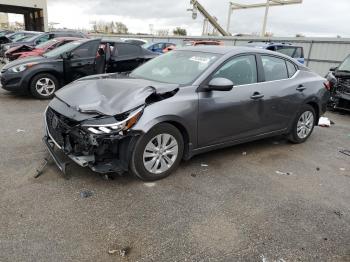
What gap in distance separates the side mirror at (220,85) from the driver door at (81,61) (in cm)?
546

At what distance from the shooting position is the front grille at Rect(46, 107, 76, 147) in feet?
12.1

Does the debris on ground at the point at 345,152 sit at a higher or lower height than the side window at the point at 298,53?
lower

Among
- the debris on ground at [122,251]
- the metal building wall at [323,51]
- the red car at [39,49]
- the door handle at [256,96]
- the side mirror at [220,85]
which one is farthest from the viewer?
→ the metal building wall at [323,51]

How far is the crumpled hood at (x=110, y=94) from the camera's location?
3.58 m

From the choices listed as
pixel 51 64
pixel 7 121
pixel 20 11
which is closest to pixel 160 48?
pixel 51 64

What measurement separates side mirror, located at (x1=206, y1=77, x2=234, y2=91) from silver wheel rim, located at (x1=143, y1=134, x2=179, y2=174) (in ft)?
2.68

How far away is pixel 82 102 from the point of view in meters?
3.79

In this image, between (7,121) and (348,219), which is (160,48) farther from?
(348,219)

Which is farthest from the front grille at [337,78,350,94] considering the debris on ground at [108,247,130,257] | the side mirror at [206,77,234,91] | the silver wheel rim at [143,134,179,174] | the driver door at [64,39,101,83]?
the debris on ground at [108,247,130,257]

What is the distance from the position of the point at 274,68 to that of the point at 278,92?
416 millimetres

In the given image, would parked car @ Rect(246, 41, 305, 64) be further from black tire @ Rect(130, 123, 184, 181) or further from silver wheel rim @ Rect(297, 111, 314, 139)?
→ black tire @ Rect(130, 123, 184, 181)

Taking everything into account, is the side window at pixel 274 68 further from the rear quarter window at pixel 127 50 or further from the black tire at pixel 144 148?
the rear quarter window at pixel 127 50

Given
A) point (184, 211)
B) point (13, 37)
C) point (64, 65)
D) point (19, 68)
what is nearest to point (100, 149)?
point (184, 211)

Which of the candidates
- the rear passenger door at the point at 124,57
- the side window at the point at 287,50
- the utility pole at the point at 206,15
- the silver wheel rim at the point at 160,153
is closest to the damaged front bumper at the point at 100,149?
the silver wheel rim at the point at 160,153
